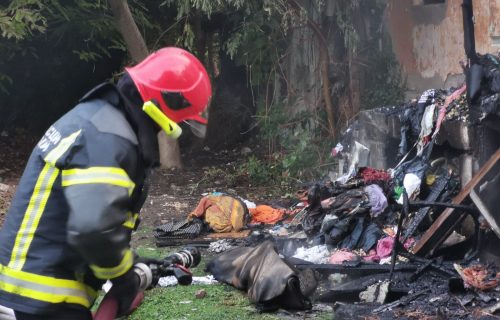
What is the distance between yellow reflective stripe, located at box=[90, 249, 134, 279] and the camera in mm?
2701

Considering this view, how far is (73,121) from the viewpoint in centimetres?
272

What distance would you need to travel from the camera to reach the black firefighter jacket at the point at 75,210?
255cm

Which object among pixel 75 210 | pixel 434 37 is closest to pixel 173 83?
pixel 75 210

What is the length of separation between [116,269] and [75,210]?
333mm

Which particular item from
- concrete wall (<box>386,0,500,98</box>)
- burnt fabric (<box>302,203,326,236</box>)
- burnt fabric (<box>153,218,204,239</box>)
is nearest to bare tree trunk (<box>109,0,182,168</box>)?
burnt fabric (<box>153,218,204,239</box>)

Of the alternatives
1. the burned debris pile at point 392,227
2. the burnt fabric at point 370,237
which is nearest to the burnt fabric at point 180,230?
the burned debris pile at point 392,227

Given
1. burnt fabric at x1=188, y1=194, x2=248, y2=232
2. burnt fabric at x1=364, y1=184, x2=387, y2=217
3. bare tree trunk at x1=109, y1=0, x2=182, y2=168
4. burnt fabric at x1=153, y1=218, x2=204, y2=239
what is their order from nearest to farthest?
burnt fabric at x1=364, y1=184, x2=387, y2=217 < burnt fabric at x1=153, y1=218, x2=204, y2=239 < burnt fabric at x1=188, y1=194, x2=248, y2=232 < bare tree trunk at x1=109, y1=0, x2=182, y2=168

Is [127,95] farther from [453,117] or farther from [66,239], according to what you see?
[453,117]

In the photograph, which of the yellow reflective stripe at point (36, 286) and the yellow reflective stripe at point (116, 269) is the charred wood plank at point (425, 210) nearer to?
the yellow reflective stripe at point (116, 269)

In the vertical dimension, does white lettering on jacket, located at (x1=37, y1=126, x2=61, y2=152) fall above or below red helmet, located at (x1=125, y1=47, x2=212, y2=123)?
below

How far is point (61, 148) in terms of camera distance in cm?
265

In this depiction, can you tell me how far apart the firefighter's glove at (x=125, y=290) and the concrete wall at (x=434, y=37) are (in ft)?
22.3

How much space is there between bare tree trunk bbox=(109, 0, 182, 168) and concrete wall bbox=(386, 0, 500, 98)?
4107 mm

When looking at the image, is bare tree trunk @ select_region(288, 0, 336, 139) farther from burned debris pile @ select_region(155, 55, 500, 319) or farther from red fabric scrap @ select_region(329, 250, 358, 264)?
red fabric scrap @ select_region(329, 250, 358, 264)
